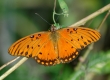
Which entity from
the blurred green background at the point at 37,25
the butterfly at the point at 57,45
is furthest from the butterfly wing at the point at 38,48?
the blurred green background at the point at 37,25

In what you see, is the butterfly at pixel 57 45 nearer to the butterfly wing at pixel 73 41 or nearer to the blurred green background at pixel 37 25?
the butterfly wing at pixel 73 41

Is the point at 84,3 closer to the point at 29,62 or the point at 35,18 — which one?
the point at 35,18

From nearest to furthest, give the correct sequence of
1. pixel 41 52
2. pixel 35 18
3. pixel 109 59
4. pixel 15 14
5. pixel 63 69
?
pixel 41 52, pixel 109 59, pixel 63 69, pixel 15 14, pixel 35 18

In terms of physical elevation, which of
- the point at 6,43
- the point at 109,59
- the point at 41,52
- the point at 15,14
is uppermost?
the point at 15,14

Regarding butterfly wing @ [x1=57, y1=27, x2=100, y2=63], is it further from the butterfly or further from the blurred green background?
the blurred green background

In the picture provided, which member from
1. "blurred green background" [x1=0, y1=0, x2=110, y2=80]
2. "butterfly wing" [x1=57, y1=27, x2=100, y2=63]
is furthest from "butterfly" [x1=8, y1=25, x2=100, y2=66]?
"blurred green background" [x1=0, y1=0, x2=110, y2=80]

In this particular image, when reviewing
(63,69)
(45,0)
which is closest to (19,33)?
(45,0)

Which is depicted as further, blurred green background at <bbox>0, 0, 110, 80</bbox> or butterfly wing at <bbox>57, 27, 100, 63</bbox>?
blurred green background at <bbox>0, 0, 110, 80</bbox>

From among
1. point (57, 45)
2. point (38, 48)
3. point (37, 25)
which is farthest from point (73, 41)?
point (37, 25)
